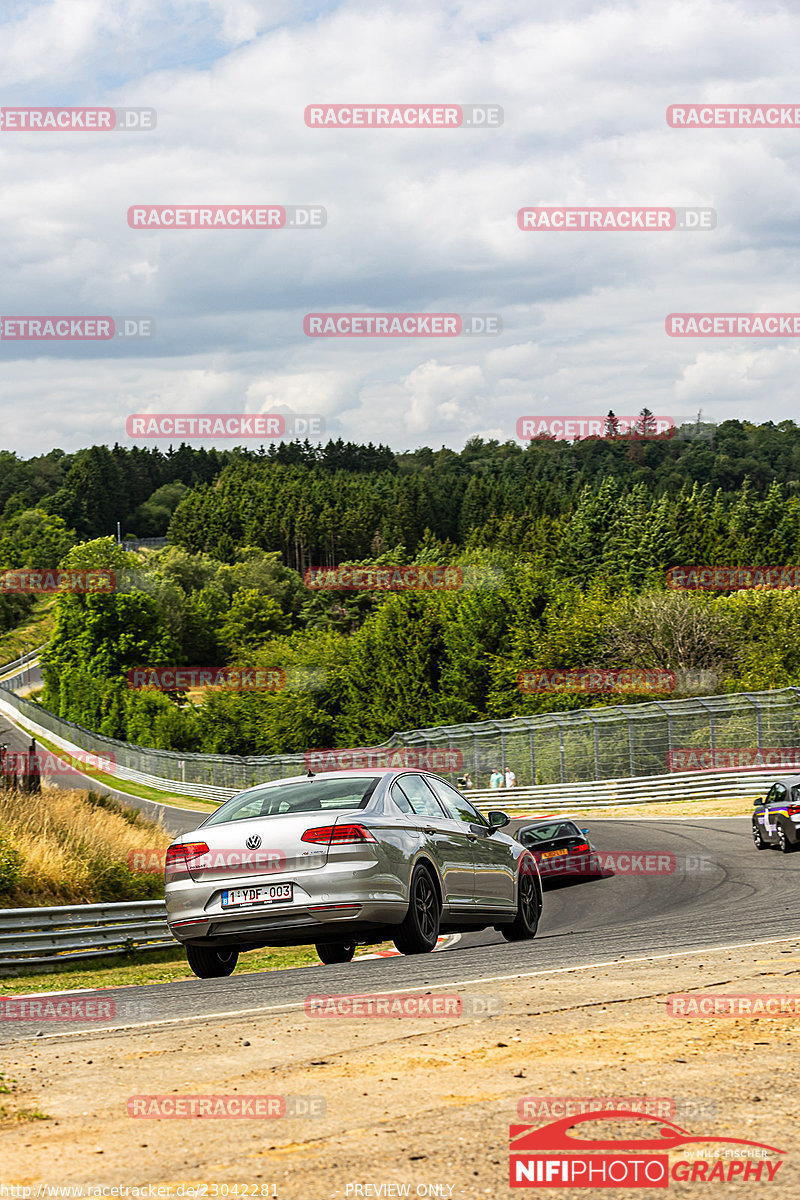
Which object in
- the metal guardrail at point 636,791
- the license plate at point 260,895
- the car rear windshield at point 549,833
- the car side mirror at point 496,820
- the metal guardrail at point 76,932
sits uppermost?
the car side mirror at point 496,820

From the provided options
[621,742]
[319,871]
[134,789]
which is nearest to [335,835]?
[319,871]

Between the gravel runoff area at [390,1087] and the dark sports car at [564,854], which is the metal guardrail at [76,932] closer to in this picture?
the gravel runoff area at [390,1087]

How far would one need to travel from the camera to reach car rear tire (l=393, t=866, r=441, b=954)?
10102 mm

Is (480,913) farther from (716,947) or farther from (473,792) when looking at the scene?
(473,792)

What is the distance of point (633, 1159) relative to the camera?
423 cm

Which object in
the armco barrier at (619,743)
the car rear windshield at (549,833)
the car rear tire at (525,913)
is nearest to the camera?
the car rear tire at (525,913)

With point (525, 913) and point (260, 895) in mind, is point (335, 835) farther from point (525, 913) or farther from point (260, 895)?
point (525, 913)

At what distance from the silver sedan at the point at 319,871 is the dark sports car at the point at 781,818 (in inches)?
487

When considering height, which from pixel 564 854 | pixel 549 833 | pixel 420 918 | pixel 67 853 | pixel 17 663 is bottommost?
pixel 17 663

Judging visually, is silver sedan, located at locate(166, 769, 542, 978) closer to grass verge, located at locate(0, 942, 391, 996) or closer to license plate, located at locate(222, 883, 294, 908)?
license plate, located at locate(222, 883, 294, 908)

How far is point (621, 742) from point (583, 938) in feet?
90.0

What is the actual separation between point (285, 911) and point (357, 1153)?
17.3 ft

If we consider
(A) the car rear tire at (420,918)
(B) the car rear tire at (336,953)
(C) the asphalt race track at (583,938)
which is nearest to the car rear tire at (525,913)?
(C) the asphalt race track at (583,938)

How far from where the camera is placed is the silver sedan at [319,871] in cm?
955
